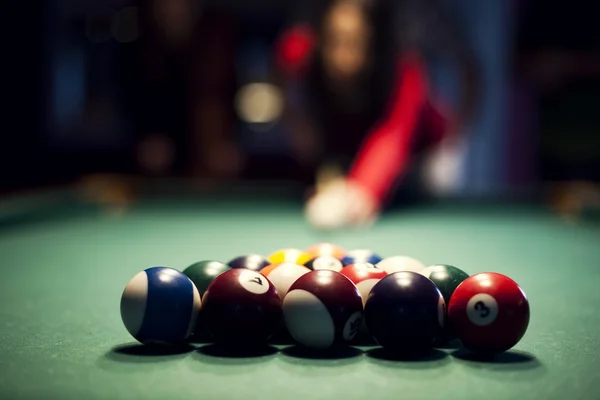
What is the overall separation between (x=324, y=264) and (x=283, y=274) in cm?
18

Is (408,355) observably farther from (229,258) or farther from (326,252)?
(229,258)

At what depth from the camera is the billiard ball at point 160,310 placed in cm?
181

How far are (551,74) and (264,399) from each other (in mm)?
8216

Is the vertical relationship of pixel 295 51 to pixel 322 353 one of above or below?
above

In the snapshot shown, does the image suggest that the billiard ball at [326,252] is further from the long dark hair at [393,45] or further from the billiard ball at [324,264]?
the long dark hair at [393,45]

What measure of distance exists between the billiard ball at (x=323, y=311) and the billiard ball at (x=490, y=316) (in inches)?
9.4

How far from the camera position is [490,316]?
178 centimetres

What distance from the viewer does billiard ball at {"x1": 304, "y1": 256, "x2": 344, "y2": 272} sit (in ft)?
7.19

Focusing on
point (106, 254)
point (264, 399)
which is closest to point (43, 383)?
point (264, 399)

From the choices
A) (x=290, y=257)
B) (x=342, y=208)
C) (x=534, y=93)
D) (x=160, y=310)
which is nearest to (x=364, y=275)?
(x=290, y=257)

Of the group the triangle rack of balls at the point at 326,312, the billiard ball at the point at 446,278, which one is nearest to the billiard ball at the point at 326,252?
the billiard ball at the point at 446,278

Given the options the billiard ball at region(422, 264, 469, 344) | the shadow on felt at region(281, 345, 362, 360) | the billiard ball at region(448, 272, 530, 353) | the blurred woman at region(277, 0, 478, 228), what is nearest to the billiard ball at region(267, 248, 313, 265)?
the billiard ball at region(422, 264, 469, 344)

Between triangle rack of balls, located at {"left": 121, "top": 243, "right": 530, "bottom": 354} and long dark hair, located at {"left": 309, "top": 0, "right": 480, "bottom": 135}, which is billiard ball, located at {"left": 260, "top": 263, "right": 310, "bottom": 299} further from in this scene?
long dark hair, located at {"left": 309, "top": 0, "right": 480, "bottom": 135}

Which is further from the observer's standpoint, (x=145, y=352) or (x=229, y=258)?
(x=229, y=258)
